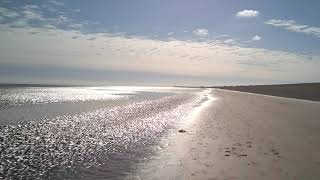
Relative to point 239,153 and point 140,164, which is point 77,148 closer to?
point 140,164

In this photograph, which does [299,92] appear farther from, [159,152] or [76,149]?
[76,149]

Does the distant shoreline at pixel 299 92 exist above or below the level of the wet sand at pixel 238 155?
above

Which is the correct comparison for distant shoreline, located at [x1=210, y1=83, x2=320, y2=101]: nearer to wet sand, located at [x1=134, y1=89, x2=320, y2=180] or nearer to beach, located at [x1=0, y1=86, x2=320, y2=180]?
wet sand, located at [x1=134, y1=89, x2=320, y2=180]

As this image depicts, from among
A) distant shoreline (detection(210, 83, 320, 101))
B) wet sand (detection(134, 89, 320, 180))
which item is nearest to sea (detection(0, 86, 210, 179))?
wet sand (detection(134, 89, 320, 180))

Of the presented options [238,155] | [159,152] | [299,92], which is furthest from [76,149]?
[299,92]

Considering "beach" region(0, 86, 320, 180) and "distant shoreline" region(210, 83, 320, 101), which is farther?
"distant shoreline" region(210, 83, 320, 101)

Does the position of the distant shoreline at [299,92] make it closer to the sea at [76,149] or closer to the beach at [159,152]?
the beach at [159,152]

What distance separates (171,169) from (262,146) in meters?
4.63

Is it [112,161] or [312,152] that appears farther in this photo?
[312,152]

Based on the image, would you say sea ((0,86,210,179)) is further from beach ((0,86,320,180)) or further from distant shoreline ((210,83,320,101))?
distant shoreline ((210,83,320,101))

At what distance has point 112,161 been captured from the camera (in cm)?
1067

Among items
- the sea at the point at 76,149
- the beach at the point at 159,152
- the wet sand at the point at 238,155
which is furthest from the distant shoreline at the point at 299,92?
the sea at the point at 76,149

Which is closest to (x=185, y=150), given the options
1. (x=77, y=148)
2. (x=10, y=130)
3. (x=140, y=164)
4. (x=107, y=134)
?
(x=140, y=164)

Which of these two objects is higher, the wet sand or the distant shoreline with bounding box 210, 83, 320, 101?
the distant shoreline with bounding box 210, 83, 320, 101
